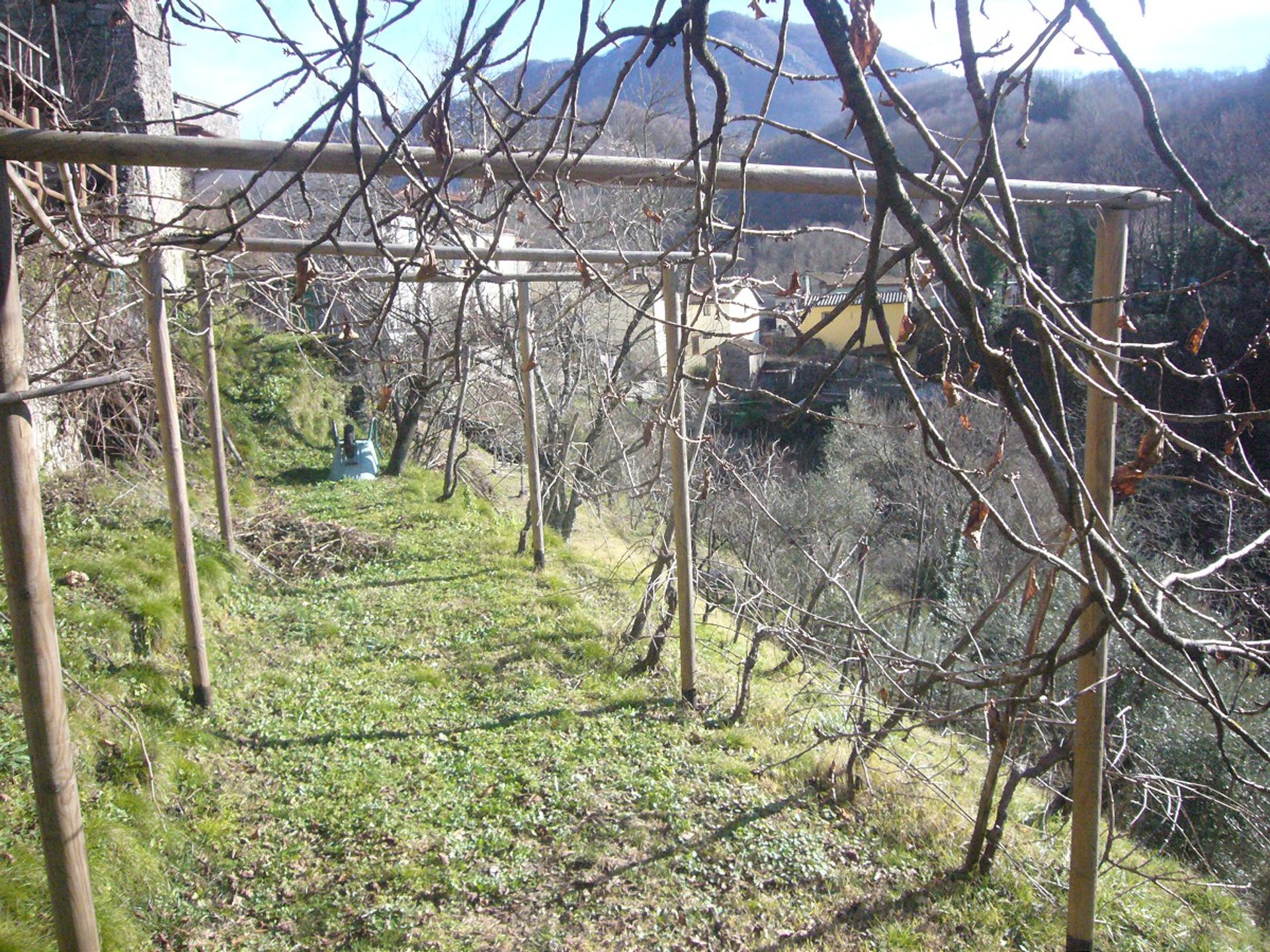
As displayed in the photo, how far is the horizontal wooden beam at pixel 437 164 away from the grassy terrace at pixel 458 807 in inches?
64.3

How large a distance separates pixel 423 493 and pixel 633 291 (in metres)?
3.32

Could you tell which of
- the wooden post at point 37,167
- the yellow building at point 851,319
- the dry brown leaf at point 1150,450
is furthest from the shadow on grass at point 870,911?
the wooden post at point 37,167

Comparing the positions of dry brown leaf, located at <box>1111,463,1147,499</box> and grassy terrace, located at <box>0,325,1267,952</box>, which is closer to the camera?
dry brown leaf, located at <box>1111,463,1147,499</box>

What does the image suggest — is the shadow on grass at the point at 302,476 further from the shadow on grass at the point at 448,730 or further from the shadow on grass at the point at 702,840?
the shadow on grass at the point at 702,840

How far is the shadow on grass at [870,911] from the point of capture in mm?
3145

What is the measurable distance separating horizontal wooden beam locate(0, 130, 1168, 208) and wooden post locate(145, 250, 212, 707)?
7.28ft

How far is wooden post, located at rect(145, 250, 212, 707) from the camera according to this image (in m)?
4.22

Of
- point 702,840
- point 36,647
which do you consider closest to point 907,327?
point 36,647

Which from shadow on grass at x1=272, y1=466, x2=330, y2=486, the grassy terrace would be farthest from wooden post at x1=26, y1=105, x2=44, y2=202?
shadow on grass at x1=272, y1=466, x2=330, y2=486

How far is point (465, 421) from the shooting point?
11.6 m

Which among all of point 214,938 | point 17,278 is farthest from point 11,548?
point 214,938

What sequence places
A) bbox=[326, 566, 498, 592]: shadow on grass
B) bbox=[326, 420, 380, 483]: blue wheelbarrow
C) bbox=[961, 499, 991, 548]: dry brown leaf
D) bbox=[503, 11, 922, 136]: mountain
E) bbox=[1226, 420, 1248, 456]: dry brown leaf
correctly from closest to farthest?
bbox=[961, 499, 991, 548]: dry brown leaf, bbox=[1226, 420, 1248, 456]: dry brown leaf, bbox=[503, 11, 922, 136]: mountain, bbox=[326, 566, 498, 592]: shadow on grass, bbox=[326, 420, 380, 483]: blue wheelbarrow

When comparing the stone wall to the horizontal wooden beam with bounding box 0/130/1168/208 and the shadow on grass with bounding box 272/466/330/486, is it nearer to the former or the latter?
the shadow on grass with bounding box 272/466/330/486

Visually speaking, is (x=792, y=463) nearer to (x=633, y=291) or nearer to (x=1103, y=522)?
(x=633, y=291)
